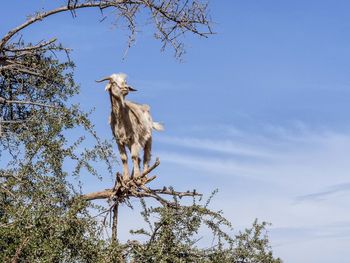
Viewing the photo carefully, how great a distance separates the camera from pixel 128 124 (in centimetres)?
1289

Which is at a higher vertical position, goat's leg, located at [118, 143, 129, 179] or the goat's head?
the goat's head

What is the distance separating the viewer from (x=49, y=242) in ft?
33.4

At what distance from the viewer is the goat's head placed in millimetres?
12578

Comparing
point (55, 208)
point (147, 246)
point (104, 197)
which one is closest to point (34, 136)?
point (104, 197)

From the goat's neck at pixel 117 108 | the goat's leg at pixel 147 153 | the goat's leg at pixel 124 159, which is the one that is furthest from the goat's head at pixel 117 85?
the goat's leg at pixel 147 153

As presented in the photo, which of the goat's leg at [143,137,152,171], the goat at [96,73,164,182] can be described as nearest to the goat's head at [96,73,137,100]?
the goat at [96,73,164,182]

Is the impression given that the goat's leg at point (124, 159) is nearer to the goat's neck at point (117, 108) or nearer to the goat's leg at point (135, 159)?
the goat's leg at point (135, 159)

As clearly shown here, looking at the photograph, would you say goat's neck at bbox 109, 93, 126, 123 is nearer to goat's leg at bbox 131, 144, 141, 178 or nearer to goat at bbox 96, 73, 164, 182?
goat at bbox 96, 73, 164, 182

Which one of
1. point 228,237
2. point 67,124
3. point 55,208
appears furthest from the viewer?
point 67,124

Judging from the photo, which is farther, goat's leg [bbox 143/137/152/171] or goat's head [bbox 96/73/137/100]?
goat's leg [bbox 143/137/152/171]

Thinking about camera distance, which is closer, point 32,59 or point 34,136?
point 34,136

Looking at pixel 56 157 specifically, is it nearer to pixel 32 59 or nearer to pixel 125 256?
pixel 125 256

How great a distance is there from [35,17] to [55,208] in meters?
4.87

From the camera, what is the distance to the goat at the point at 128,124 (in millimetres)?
12617
